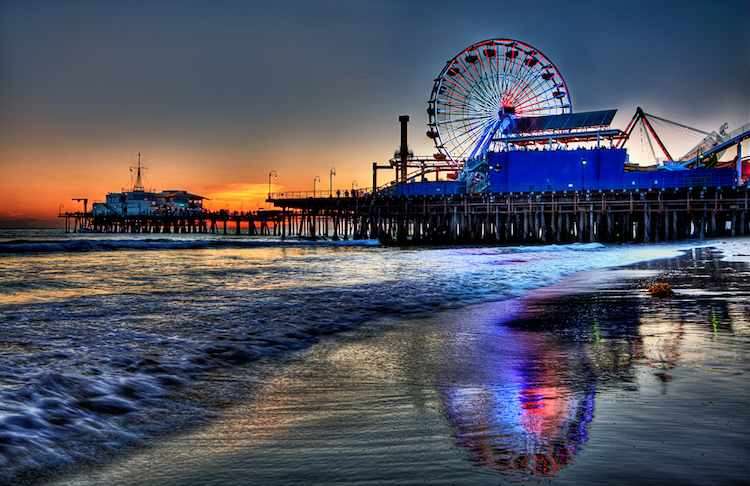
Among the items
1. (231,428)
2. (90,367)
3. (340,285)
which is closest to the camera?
(231,428)

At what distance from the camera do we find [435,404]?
4164 millimetres

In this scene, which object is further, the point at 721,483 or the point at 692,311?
the point at 692,311

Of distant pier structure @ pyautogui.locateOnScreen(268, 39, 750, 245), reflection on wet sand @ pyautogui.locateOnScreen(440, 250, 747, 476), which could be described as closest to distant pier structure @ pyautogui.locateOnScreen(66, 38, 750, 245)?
distant pier structure @ pyautogui.locateOnScreen(268, 39, 750, 245)

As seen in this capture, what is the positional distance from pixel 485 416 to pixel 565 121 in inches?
2345

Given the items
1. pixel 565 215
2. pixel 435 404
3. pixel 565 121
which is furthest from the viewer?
pixel 565 121

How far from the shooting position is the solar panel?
56.8 meters

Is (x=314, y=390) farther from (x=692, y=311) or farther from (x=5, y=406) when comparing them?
(x=692, y=311)

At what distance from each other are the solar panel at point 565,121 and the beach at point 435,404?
172 feet

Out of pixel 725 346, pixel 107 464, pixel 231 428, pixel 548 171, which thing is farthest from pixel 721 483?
pixel 548 171

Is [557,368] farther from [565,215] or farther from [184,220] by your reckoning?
[184,220]

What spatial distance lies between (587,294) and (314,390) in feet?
29.2

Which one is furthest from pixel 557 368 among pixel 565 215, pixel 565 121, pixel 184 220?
pixel 184 220

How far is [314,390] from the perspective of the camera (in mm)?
4719

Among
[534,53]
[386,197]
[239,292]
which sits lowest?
[239,292]
